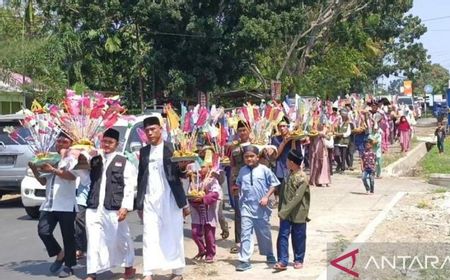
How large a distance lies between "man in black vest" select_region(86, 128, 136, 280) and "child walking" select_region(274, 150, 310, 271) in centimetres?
163

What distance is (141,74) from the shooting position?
2855 centimetres

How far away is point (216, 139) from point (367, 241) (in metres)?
2.31

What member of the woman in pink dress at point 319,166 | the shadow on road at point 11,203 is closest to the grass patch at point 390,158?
the woman in pink dress at point 319,166

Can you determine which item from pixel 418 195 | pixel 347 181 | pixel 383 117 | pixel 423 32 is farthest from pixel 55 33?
pixel 423 32

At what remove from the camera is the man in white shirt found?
7.39 m

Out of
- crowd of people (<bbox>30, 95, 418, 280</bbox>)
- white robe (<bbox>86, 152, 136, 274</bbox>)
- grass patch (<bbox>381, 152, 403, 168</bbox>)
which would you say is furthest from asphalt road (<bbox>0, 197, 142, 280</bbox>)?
grass patch (<bbox>381, 152, 403, 168</bbox>)

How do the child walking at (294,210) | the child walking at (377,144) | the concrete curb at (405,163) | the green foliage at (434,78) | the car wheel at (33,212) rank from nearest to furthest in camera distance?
1. the child walking at (294,210)
2. the car wheel at (33,212)
3. the child walking at (377,144)
4. the concrete curb at (405,163)
5. the green foliage at (434,78)

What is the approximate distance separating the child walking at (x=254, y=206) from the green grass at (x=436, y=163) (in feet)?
39.8

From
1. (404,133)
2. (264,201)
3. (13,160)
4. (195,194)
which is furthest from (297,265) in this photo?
(404,133)

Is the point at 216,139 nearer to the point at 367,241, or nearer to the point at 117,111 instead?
the point at 117,111

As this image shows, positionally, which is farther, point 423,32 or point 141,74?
point 423,32

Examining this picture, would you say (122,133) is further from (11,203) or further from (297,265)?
(297,265)

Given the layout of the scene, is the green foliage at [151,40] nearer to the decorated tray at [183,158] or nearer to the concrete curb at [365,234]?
the concrete curb at [365,234]

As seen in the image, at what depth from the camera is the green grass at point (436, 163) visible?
19298 millimetres
